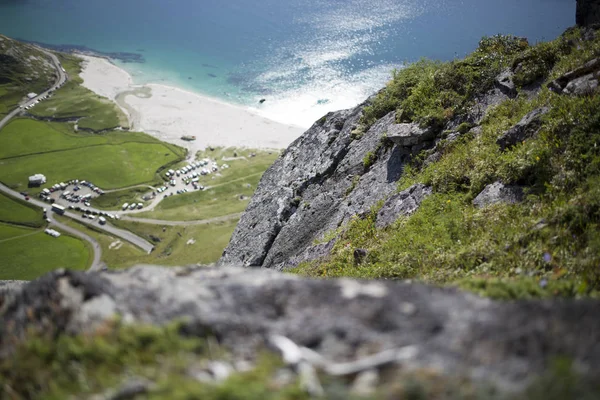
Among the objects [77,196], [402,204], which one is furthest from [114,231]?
[402,204]

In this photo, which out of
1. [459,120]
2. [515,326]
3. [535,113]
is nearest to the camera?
[515,326]

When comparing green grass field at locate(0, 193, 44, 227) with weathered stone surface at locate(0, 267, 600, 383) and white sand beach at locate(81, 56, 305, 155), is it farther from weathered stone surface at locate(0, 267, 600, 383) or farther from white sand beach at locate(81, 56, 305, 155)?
weathered stone surface at locate(0, 267, 600, 383)

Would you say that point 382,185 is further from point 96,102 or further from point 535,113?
point 96,102

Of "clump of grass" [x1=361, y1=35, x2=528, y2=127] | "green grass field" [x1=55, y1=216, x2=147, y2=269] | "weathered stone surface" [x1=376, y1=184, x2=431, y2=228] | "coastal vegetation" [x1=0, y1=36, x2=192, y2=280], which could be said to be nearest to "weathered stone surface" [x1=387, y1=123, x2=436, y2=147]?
"clump of grass" [x1=361, y1=35, x2=528, y2=127]

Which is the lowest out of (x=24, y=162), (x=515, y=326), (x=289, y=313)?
(x=24, y=162)

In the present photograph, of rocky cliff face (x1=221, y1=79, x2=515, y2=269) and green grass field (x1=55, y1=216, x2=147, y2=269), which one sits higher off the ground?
rocky cliff face (x1=221, y1=79, x2=515, y2=269)

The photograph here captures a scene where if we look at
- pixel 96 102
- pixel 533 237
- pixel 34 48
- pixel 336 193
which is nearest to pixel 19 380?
pixel 533 237
